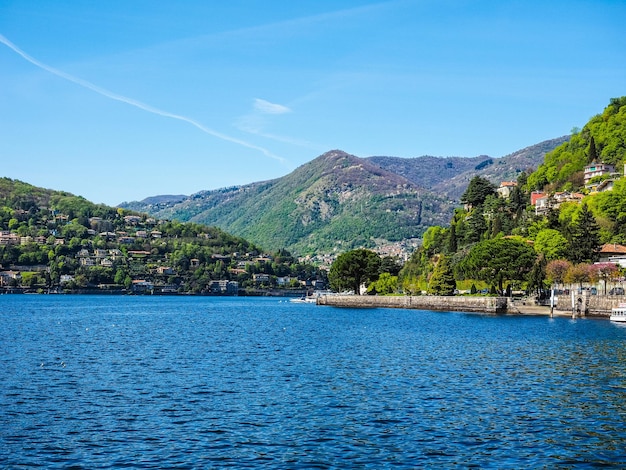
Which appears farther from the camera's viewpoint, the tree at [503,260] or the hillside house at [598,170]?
the hillside house at [598,170]

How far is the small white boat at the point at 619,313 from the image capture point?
88125mm

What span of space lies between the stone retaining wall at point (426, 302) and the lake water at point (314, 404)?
148ft

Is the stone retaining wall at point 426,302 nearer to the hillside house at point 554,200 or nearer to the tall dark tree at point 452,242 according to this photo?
the tall dark tree at point 452,242

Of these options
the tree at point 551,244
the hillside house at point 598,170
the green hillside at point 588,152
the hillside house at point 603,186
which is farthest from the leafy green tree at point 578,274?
the green hillside at point 588,152

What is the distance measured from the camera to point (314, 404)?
35.0 m

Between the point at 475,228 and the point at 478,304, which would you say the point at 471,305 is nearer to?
the point at 478,304

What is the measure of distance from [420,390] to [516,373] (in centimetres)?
919

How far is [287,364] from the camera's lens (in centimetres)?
4981

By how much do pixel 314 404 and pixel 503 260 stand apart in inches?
3244

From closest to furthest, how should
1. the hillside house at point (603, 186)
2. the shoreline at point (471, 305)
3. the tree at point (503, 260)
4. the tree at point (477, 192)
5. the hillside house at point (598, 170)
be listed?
the shoreline at point (471, 305) < the tree at point (503, 260) < the hillside house at point (603, 186) < the hillside house at point (598, 170) < the tree at point (477, 192)

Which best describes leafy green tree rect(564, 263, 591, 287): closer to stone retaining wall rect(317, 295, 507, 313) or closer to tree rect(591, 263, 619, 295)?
tree rect(591, 263, 619, 295)

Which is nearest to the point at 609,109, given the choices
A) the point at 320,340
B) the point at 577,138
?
the point at 577,138

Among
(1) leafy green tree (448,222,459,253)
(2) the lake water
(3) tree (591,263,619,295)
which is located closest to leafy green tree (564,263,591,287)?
(3) tree (591,263,619,295)

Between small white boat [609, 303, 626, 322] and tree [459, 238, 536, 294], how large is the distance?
70.2ft
